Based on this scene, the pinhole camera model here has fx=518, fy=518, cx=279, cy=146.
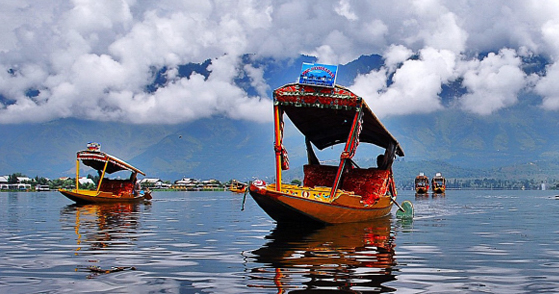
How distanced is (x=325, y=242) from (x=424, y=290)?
9.02 m

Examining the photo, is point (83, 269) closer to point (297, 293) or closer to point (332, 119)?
point (297, 293)

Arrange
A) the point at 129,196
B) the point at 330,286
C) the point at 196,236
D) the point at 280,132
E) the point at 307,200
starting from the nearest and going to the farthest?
the point at 330,286
the point at 196,236
the point at 307,200
the point at 280,132
the point at 129,196

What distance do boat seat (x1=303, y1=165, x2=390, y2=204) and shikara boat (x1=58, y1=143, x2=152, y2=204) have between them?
2777cm

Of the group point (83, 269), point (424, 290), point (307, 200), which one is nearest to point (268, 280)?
point (424, 290)

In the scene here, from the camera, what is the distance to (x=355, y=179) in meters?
35.8

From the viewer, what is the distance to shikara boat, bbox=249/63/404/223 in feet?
82.7

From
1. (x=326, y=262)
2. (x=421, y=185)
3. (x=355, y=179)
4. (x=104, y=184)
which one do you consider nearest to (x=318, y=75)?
(x=355, y=179)

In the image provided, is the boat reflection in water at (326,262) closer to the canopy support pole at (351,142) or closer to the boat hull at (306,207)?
the boat hull at (306,207)

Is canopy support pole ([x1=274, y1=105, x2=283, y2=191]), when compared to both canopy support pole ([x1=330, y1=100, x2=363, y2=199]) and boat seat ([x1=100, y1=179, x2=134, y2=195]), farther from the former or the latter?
boat seat ([x1=100, y1=179, x2=134, y2=195])

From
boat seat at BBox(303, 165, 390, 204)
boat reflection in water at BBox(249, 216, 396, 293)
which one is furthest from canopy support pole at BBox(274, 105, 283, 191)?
boat seat at BBox(303, 165, 390, 204)

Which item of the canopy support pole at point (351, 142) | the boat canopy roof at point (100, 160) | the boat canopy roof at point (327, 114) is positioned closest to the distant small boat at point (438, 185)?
the boat canopy roof at point (100, 160)

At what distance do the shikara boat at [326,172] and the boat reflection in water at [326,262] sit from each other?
192cm

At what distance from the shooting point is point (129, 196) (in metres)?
63.1

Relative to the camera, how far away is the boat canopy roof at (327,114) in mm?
26939
